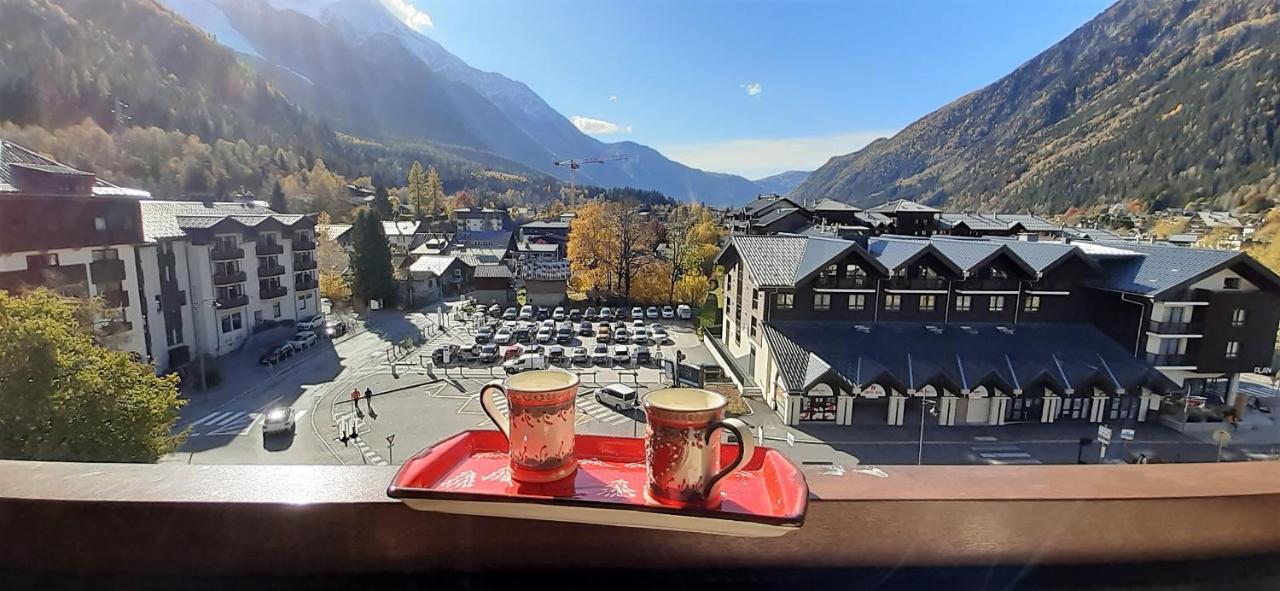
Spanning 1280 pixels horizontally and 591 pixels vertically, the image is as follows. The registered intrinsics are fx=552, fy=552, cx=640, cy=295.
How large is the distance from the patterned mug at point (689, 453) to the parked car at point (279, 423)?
540 inches

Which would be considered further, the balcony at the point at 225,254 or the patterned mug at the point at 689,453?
Result: the balcony at the point at 225,254

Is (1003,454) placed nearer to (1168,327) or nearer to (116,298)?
(1168,327)

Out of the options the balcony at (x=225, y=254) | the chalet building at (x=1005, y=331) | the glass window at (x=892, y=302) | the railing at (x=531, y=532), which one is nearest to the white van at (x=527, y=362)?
the chalet building at (x=1005, y=331)

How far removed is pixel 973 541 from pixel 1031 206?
97472 millimetres

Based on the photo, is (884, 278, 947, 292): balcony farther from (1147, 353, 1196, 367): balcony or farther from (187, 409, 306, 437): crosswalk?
(187, 409, 306, 437): crosswalk

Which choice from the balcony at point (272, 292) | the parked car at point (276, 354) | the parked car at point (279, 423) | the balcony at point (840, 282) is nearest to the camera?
the parked car at point (279, 423)

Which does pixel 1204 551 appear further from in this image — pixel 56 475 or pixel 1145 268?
pixel 1145 268

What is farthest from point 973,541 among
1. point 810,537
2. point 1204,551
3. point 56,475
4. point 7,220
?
point 7,220

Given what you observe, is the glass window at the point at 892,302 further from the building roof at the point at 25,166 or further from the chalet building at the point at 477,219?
the chalet building at the point at 477,219

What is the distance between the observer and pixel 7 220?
470 inches

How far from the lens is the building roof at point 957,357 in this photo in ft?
44.2

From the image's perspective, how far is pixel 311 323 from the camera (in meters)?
21.8

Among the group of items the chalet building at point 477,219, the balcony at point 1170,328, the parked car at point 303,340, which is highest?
the chalet building at point 477,219

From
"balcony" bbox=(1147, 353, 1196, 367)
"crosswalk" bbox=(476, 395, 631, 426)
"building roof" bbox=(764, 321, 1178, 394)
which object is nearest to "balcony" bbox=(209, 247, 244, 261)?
"crosswalk" bbox=(476, 395, 631, 426)
